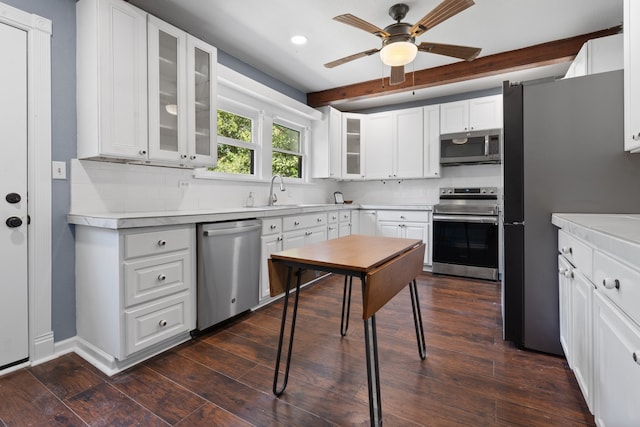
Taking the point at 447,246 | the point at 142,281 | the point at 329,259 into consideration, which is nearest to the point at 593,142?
the point at 329,259

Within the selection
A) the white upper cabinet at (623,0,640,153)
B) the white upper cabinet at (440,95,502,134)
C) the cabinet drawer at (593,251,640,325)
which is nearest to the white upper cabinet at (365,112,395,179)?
the white upper cabinet at (440,95,502,134)

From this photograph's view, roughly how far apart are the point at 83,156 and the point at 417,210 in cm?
378

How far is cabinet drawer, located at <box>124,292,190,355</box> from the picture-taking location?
194cm

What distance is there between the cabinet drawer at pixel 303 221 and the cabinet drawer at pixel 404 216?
1.08 meters

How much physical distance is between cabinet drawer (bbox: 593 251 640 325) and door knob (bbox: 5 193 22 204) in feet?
9.72

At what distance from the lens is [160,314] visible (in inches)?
82.7

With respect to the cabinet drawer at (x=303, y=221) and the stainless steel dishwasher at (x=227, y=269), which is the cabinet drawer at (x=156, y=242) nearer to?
the stainless steel dishwasher at (x=227, y=269)

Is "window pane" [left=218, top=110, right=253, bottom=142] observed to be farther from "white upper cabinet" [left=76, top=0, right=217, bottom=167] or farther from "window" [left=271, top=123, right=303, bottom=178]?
"white upper cabinet" [left=76, top=0, right=217, bottom=167]

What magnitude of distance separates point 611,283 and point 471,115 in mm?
3840

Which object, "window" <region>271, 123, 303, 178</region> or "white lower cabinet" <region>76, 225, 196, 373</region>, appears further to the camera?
"window" <region>271, 123, 303, 178</region>

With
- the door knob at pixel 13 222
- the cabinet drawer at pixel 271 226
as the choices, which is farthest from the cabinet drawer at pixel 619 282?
the door knob at pixel 13 222

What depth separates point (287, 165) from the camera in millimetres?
4582

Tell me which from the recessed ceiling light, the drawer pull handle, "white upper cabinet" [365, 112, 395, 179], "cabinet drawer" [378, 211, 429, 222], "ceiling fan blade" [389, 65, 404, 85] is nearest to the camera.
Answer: the drawer pull handle

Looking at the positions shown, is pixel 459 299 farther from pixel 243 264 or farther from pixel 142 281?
pixel 142 281
